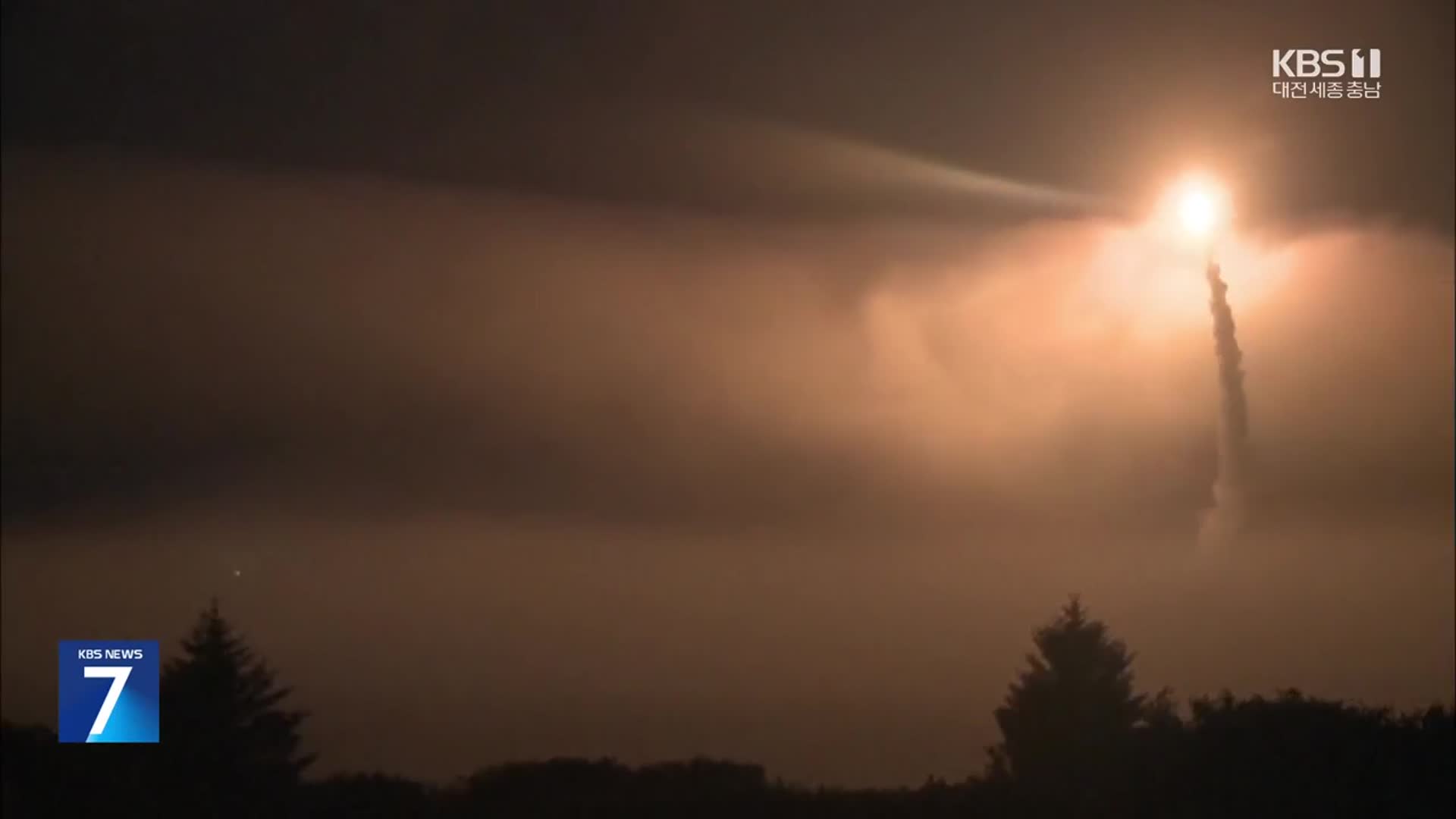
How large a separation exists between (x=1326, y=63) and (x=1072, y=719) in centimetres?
703

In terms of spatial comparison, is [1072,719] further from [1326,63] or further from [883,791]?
[1326,63]

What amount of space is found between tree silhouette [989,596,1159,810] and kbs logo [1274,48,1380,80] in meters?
6.22

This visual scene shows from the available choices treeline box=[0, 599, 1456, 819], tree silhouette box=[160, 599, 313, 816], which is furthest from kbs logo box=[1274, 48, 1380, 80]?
tree silhouette box=[160, 599, 313, 816]

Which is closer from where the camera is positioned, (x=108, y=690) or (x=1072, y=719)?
(x=108, y=690)

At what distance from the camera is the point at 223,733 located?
45.7ft

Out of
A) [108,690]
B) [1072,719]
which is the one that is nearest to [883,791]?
[1072,719]

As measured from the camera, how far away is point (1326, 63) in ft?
46.2

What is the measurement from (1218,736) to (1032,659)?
399 centimetres

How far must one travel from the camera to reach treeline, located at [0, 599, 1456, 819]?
35.7 feet

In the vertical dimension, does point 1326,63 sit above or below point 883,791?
above

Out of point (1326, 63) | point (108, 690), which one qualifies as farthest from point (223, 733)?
point (1326, 63)

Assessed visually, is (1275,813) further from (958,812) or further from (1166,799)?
(958,812)

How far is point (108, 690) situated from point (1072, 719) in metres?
9.20

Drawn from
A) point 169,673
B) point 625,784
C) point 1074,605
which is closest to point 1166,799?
point 625,784
